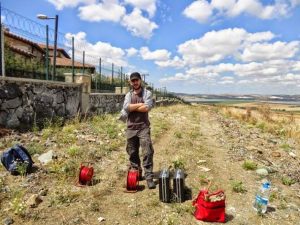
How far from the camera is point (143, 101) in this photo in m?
6.31

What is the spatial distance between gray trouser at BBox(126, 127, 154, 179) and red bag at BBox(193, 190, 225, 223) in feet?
4.69

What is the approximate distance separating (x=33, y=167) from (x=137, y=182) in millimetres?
2371

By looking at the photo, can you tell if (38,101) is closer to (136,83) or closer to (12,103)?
(12,103)

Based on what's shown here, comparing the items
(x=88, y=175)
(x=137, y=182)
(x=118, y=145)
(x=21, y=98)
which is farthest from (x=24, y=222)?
(x=21, y=98)

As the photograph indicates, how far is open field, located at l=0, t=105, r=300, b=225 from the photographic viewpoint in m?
5.11

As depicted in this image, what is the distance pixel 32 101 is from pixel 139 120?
5481 millimetres

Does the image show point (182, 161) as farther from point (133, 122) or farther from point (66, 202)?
point (66, 202)

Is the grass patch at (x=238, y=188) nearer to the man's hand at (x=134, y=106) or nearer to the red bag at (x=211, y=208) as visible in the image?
the red bag at (x=211, y=208)

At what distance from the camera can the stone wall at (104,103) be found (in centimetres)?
1548

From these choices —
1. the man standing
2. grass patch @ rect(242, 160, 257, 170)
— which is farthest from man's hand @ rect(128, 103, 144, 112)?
grass patch @ rect(242, 160, 257, 170)

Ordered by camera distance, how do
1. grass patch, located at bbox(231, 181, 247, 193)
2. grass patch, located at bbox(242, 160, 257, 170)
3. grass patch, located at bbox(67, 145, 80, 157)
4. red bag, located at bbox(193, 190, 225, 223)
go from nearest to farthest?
red bag, located at bbox(193, 190, 225, 223) → grass patch, located at bbox(231, 181, 247, 193) → grass patch, located at bbox(67, 145, 80, 157) → grass patch, located at bbox(242, 160, 257, 170)

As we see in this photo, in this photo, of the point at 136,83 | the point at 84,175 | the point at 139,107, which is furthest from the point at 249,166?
the point at 84,175

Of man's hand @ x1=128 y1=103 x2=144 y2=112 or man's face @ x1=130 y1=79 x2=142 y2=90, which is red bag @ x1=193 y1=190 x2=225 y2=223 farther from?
man's face @ x1=130 y1=79 x2=142 y2=90

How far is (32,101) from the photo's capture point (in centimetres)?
1055
